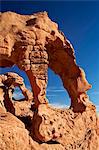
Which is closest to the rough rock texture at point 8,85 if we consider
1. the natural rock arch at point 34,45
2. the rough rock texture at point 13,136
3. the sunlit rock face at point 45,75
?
the sunlit rock face at point 45,75

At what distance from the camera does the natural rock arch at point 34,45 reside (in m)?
19.8

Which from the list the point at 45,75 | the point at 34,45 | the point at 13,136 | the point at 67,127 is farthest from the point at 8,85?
the point at 13,136

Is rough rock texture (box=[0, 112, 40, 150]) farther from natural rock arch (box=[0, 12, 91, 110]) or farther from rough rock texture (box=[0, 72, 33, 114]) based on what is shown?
rough rock texture (box=[0, 72, 33, 114])

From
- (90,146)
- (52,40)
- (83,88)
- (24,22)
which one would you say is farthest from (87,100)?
Answer: (24,22)

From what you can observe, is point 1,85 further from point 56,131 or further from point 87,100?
point 56,131

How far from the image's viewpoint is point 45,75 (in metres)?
20.5

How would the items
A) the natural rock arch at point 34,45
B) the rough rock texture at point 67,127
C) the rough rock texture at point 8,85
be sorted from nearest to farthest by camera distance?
the rough rock texture at point 67,127 < the natural rock arch at point 34,45 < the rough rock texture at point 8,85

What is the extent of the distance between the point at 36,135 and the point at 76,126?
381cm

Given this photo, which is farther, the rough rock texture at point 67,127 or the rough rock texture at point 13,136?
the rough rock texture at point 67,127

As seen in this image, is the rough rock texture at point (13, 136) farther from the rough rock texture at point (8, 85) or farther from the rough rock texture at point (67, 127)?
the rough rock texture at point (8, 85)

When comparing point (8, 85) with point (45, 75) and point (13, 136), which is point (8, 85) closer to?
point (45, 75)

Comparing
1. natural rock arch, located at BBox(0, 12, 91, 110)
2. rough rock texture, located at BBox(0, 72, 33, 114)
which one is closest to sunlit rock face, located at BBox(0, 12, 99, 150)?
natural rock arch, located at BBox(0, 12, 91, 110)

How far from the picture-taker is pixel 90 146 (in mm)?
21953

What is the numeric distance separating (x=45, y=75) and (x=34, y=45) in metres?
1.76
